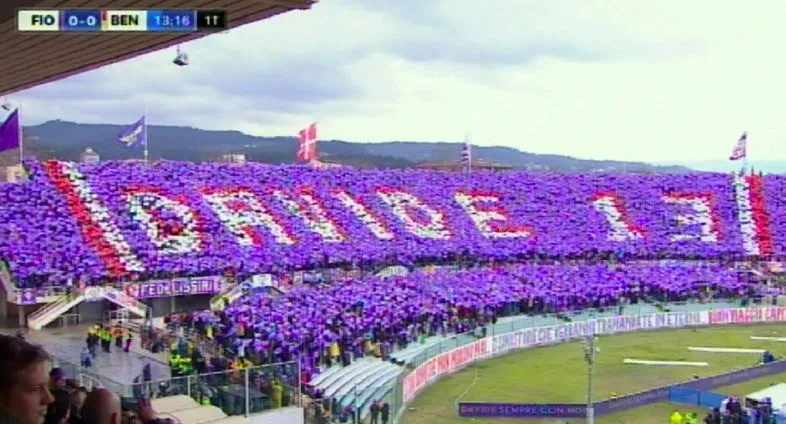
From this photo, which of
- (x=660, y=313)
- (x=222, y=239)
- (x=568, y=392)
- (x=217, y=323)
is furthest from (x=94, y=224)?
(x=660, y=313)

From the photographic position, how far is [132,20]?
7.01m

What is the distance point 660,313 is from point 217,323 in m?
20.2

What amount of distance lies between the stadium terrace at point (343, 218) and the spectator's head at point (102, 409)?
27.3 meters

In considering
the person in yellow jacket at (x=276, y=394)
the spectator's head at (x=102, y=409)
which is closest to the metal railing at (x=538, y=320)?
the person in yellow jacket at (x=276, y=394)

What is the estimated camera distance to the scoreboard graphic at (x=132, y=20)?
687cm

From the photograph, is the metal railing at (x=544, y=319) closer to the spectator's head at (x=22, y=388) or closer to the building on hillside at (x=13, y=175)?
the building on hillside at (x=13, y=175)

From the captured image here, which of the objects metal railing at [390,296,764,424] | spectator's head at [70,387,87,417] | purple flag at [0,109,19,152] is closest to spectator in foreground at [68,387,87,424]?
spectator's head at [70,387,87,417]

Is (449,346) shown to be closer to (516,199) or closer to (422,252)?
(422,252)

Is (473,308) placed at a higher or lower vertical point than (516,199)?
lower

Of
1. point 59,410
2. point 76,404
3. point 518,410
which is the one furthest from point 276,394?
point 59,410

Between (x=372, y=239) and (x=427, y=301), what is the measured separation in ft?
30.5

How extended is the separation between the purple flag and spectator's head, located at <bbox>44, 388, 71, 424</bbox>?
1615cm

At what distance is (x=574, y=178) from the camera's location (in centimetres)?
5222

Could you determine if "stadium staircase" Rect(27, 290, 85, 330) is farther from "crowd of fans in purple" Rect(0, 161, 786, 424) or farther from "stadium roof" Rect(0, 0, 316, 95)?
"stadium roof" Rect(0, 0, 316, 95)
